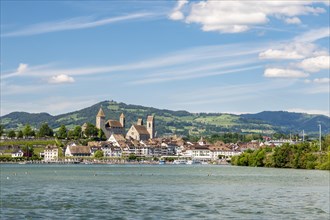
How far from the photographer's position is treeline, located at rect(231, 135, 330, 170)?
12107cm

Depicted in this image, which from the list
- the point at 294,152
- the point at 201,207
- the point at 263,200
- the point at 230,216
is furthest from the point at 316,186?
the point at 294,152

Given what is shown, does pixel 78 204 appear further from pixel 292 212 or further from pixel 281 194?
pixel 281 194

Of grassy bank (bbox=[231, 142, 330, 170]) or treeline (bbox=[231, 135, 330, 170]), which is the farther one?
treeline (bbox=[231, 135, 330, 170])

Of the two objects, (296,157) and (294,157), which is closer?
(296,157)

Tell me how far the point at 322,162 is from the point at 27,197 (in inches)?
3171

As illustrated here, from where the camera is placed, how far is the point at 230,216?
37.3m

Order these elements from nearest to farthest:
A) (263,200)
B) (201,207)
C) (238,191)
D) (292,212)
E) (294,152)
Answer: (292,212) < (201,207) < (263,200) < (238,191) < (294,152)

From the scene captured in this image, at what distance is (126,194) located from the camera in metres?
54.2

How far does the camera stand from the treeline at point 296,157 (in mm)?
121075

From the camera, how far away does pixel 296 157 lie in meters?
130

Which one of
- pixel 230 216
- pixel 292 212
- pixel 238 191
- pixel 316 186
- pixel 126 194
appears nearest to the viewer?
pixel 230 216

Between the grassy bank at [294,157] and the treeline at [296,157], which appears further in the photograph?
the treeline at [296,157]

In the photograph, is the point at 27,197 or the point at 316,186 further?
the point at 316,186

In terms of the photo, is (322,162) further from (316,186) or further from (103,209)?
(103,209)
